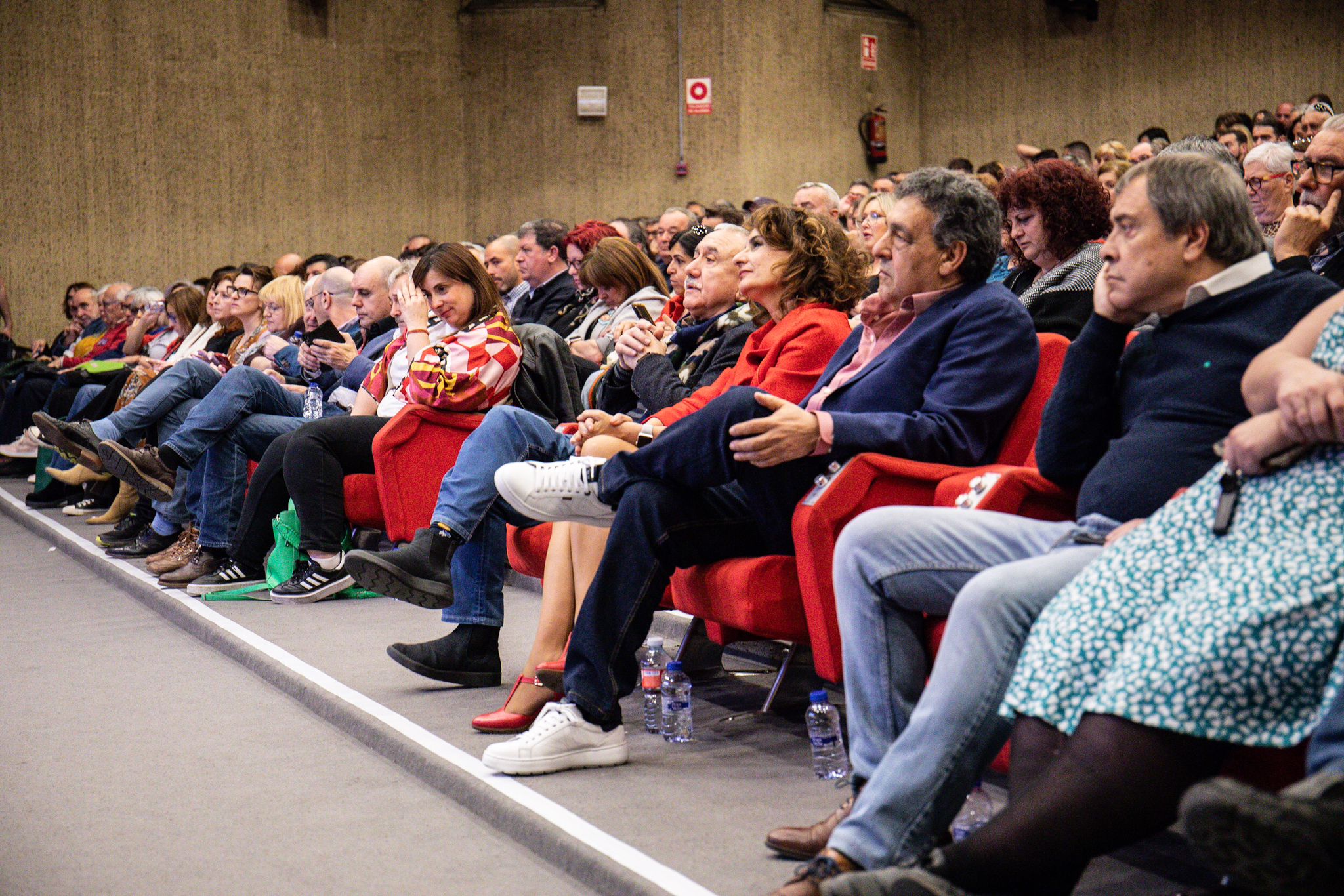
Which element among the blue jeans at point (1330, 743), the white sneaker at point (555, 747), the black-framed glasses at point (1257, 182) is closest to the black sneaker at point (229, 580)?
the white sneaker at point (555, 747)

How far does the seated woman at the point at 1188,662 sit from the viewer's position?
142cm

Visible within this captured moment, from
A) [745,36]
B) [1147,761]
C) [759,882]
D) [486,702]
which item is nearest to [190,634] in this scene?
[486,702]

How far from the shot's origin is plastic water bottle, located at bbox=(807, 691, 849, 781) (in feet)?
7.75

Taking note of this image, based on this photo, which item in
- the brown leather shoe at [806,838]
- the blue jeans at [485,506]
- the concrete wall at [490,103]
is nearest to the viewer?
the brown leather shoe at [806,838]

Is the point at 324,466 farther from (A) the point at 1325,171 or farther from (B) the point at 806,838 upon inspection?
(A) the point at 1325,171

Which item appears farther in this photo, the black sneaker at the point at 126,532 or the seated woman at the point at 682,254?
the black sneaker at the point at 126,532

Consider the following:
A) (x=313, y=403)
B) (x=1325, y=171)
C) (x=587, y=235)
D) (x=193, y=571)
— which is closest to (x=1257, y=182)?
(x=1325, y=171)

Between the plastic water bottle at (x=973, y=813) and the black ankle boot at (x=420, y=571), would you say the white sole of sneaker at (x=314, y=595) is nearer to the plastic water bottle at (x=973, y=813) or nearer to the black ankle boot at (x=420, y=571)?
the black ankle boot at (x=420, y=571)

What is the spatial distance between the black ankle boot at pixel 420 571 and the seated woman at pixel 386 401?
71 cm

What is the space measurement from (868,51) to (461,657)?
7877 millimetres

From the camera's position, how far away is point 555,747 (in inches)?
93.8

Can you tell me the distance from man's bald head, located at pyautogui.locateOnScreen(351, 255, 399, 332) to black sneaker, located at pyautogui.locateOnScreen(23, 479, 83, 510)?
2.66m

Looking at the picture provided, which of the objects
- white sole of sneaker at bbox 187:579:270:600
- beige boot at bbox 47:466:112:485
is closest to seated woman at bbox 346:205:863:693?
white sole of sneaker at bbox 187:579:270:600

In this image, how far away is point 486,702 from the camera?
9.58ft
